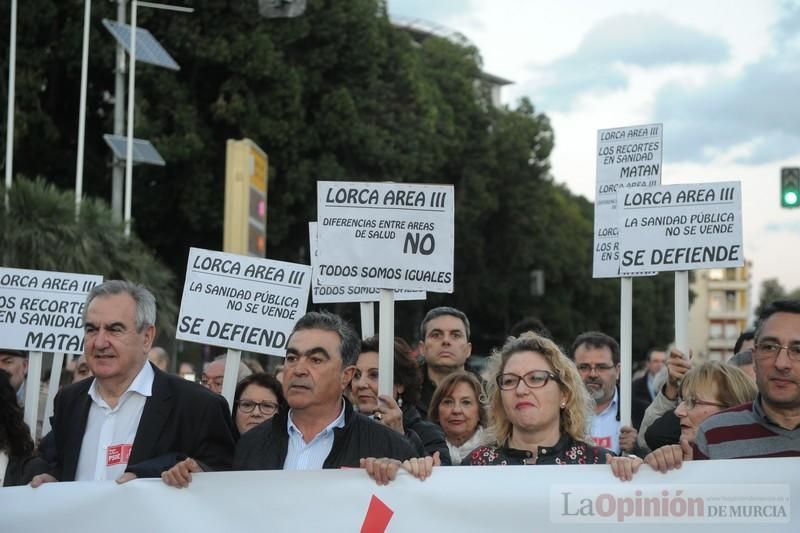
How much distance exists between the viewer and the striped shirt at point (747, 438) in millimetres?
4984

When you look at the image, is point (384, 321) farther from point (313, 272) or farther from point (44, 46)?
point (44, 46)

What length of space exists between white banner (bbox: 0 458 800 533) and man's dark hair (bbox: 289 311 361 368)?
575 millimetres

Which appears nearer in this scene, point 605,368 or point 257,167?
point 605,368

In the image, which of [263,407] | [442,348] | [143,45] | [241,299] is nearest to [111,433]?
[263,407]

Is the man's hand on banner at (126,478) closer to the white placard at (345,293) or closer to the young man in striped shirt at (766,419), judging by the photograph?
the young man in striped shirt at (766,419)

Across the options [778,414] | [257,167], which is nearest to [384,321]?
[778,414]

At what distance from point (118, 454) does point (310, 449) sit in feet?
2.49

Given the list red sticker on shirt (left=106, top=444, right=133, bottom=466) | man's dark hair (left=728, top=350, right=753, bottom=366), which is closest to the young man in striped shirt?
red sticker on shirt (left=106, top=444, right=133, bottom=466)

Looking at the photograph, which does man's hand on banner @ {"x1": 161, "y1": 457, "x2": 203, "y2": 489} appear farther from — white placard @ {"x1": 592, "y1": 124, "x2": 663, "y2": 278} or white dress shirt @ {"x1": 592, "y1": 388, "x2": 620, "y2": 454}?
white placard @ {"x1": 592, "y1": 124, "x2": 663, "y2": 278}

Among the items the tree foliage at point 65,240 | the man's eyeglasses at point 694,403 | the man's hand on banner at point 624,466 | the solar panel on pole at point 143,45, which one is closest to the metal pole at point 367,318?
the man's eyeglasses at point 694,403

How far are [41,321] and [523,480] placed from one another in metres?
4.23

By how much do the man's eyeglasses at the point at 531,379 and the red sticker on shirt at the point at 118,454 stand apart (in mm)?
1508

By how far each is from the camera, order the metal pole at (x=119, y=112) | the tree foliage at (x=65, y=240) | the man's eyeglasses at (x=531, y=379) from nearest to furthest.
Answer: the man's eyeglasses at (x=531, y=379) < the tree foliage at (x=65, y=240) < the metal pole at (x=119, y=112)

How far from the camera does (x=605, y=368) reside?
332 inches
